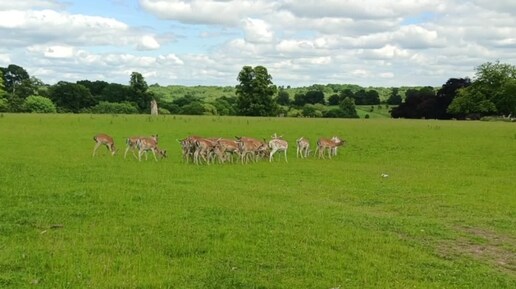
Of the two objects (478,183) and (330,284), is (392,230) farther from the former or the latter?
(478,183)

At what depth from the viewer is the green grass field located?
30.2 feet

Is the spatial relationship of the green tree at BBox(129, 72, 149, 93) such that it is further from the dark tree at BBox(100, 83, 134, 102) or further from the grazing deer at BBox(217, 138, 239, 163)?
the grazing deer at BBox(217, 138, 239, 163)

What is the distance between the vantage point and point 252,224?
1248cm

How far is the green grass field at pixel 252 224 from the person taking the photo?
9.20 metres

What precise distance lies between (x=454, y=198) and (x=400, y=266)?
836 cm

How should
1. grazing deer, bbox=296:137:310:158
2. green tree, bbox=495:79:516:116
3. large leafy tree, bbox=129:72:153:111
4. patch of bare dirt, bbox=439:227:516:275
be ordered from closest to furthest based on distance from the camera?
1. patch of bare dirt, bbox=439:227:516:275
2. grazing deer, bbox=296:137:310:158
3. green tree, bbox=495:79:516:116
4. large leafy tree, bbox=129:72:153:111

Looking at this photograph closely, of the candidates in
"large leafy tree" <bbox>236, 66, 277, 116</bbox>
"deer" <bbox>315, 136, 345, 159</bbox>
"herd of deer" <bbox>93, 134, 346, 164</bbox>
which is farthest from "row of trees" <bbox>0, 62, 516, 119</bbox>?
"herd of deer" <bbox>93, 134, 346, 164</bbox>

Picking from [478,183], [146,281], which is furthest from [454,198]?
[146,281]

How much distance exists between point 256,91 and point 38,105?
108ft

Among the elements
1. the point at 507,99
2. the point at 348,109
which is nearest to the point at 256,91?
the point at 348,109

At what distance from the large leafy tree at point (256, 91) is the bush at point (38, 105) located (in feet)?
94.9

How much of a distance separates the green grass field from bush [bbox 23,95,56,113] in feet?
202

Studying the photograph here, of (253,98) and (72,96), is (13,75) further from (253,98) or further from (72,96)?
(253,98)

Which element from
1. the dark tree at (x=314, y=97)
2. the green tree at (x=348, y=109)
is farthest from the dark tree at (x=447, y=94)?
the dark tree at (x=314, y=97)
